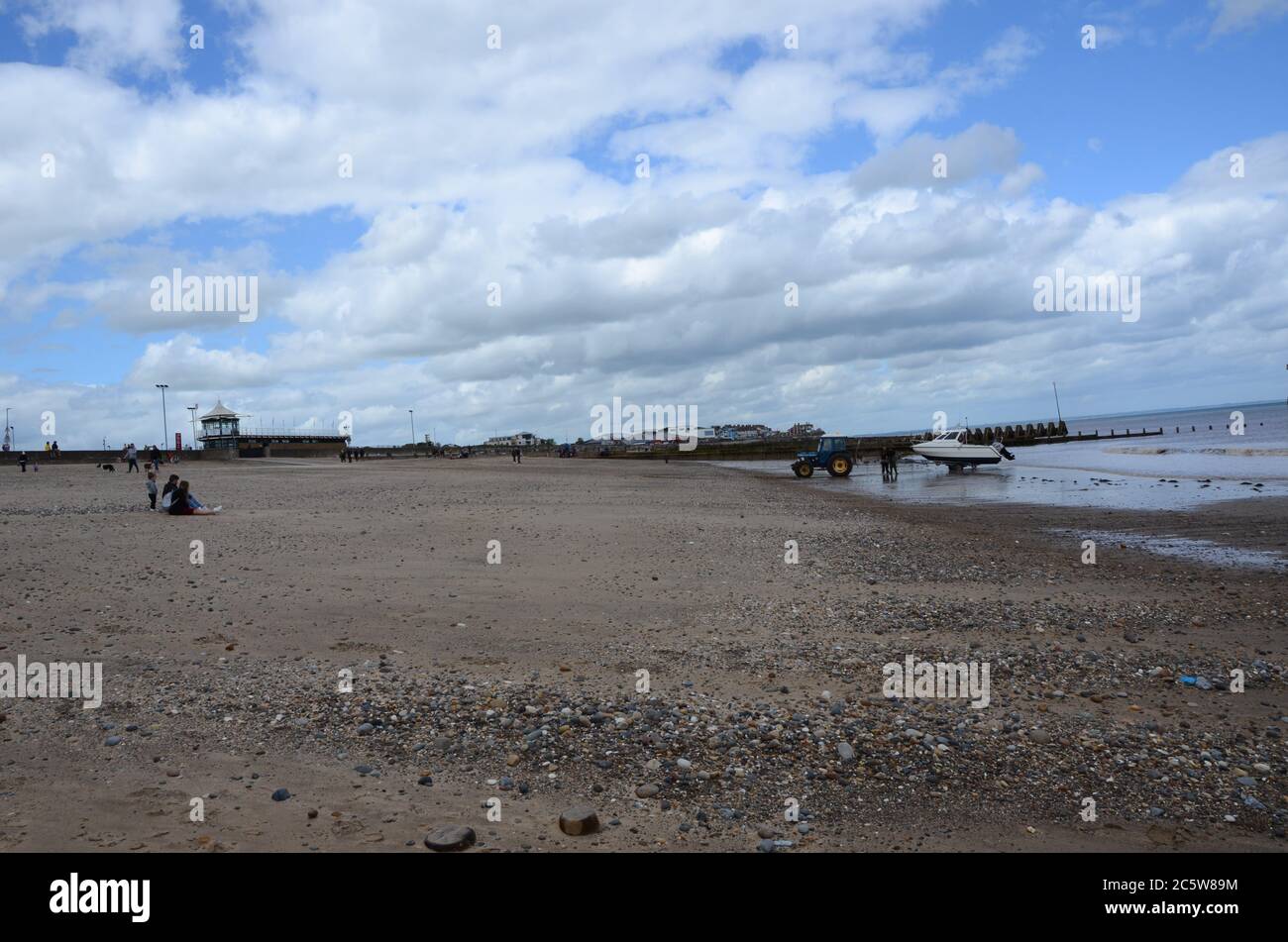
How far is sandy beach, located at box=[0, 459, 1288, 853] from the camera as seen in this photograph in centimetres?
527

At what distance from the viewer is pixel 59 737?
21.4 ft

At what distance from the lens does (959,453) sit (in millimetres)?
58094

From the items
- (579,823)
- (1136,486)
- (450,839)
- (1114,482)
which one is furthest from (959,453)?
(450,839)

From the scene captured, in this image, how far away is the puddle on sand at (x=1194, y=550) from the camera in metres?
15.1

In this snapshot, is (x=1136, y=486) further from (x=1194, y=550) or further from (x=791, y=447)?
(x=791, y=447)

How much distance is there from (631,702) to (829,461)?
4800cm

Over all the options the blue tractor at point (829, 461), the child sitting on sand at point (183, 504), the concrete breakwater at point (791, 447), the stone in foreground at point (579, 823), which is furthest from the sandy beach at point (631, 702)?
the concrete breakwater at point (791, 447)

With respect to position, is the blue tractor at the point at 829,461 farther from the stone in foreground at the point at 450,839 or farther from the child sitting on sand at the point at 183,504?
the stone in foreground at the point at 450,839

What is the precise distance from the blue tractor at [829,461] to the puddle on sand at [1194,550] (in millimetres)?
32468

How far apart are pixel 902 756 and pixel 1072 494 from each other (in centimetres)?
3060
